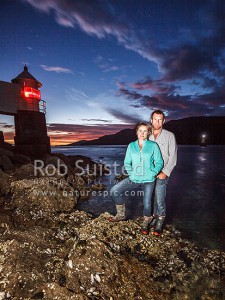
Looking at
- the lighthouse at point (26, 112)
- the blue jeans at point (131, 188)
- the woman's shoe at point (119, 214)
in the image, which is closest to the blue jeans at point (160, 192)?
the blue jeans at point (131, 188)

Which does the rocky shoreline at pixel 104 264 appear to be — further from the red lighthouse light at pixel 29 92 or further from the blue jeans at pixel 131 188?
the red lighthouse light at pixel 29 92

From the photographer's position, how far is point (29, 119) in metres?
23.6

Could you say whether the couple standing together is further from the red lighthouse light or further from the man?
the red lighthouse light

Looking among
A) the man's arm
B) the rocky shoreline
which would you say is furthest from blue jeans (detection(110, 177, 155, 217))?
the rocky shoreline

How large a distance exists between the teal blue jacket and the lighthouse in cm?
1988

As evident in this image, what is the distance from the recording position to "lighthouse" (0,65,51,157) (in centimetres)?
2275

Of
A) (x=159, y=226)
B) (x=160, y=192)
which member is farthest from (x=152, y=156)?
(x=159, y=226)

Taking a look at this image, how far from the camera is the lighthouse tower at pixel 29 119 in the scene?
22656 mm

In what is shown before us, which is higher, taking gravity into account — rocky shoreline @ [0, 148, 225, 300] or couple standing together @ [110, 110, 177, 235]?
couple standing together @ [110, 110, 177, 235]

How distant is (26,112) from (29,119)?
1032 mm

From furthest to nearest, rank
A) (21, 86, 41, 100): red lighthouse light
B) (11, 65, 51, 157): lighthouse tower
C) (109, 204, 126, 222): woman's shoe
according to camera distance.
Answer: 1. (21, 86, 41, 100): red lighthouse light
2. (11, 65, 51, 157): lighthouse tower
3. (109, 204, 126, 222): woman's shoe

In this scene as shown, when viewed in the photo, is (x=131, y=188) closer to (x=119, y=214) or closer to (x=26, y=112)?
(x=119, y=214)

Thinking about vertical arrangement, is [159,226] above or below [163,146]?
below

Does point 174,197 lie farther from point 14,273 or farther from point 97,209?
point 14,273
